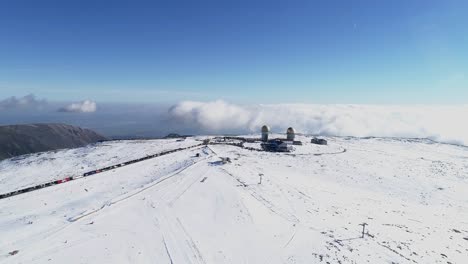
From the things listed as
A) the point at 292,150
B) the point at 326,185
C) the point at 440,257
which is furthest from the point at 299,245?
the point at 292,150

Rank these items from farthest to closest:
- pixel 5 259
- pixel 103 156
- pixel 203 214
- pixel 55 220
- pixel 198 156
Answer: pixel 103 156 < pixel 198 156 < pixel 203 214 < pixel 55 220 < pixel 5 259

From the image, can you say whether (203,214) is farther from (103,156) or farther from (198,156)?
(103,156)

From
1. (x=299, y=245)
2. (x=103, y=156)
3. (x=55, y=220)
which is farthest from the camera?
(x=103, y=156)

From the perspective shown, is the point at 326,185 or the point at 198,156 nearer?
the point at 326,185

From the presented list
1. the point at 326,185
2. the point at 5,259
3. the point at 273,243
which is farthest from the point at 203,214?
the point at 326,185

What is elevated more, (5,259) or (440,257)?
(5,259)

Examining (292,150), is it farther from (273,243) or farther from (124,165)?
(273,243)
